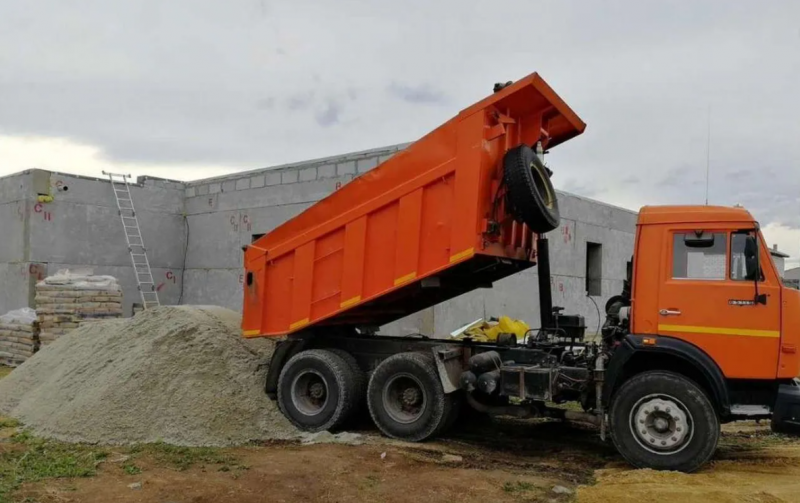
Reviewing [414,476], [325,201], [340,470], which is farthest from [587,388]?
[325,201]

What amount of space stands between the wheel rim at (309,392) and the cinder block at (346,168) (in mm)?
6862

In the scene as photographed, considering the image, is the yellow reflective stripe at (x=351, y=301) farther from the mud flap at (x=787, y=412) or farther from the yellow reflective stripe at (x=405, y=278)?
the mud flap at (x=787, y=412)

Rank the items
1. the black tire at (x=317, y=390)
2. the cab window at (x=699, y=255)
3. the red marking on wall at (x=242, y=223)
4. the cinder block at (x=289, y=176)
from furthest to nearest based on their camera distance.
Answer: the red marking on wall at (x=242, y=223)
the cinder block at (x=289, y=176)
the black tire at (x=317, y=390)
the cab window at (x=699, y=255)

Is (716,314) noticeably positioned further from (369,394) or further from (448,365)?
(369,394)

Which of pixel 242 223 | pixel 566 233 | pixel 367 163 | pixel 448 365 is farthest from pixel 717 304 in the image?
pixel 242 223

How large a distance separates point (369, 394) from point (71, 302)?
28.0ft

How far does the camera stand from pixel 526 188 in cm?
719

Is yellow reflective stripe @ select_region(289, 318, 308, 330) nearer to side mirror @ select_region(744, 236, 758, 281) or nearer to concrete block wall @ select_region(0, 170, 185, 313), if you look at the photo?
side mirror @ select_region(744, 236, 758, 281)

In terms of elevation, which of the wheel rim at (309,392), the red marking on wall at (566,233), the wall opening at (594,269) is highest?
the red marking on wall at (566,233)

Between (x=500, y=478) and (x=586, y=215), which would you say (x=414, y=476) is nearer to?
(x=500, y=478)

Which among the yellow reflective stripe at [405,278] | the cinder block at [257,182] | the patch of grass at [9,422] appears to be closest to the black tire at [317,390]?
the yellow reflective stripe at [405,278]

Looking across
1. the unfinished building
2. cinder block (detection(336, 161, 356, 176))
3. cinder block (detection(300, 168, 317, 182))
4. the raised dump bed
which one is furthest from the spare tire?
cinder block (detection(300, 168, 317, 182))

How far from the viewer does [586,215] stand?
1908 cm

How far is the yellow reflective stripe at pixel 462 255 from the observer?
7264 mm
